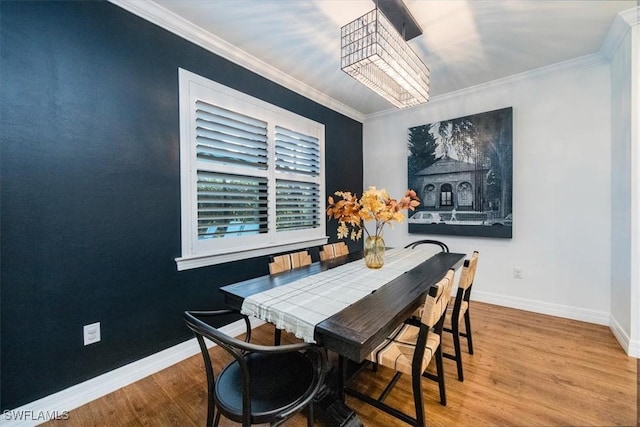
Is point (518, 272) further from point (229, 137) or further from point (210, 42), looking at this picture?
point (210, 42)

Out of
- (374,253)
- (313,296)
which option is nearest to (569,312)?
(374,253)

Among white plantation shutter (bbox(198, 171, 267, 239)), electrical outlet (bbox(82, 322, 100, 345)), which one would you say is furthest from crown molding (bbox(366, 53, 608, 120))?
electrical outlet (bbox(82, 322, 100, 345))

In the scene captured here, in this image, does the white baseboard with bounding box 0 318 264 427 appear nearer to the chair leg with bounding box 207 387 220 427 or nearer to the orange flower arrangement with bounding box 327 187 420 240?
the chair leg with bounding box 207 387 220 427

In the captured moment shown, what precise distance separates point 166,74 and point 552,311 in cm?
448

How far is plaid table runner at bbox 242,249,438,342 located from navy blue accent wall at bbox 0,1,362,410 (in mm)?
1086

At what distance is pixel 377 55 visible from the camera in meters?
1.71

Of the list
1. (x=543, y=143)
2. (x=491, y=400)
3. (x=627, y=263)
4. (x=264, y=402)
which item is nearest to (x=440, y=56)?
(x=543, y=143)

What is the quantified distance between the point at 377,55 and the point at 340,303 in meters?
1.61

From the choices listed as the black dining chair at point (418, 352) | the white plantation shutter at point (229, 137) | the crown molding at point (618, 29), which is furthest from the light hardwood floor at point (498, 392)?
the crown molding at point (618, 29)

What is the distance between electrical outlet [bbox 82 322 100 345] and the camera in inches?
65.4

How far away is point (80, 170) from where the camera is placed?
1.65 metres

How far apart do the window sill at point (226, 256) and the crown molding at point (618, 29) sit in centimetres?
347

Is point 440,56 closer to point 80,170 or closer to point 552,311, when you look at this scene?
point 552,311

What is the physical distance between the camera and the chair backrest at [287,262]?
198 centimetres
